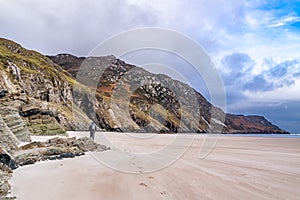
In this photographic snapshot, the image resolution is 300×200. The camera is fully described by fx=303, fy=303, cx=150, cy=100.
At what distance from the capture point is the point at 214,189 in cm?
776

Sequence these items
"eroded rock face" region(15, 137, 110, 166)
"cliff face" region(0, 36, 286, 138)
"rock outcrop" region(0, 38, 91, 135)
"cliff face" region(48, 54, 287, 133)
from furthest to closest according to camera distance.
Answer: "cliff face" region(48, 54, 287, 133) → "cliff face" region(0, 36, 286, 138) → "rock outcrop" region(0, 38, 91, 135) → "eroded rock face" region(15, 137, 110, 166)

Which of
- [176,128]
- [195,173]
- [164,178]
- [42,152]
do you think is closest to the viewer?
[164,178]

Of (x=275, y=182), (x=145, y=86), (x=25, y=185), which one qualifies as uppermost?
(x=145, y=86)

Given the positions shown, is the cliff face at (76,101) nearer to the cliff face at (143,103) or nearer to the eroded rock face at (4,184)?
the cliff face at (143,103)

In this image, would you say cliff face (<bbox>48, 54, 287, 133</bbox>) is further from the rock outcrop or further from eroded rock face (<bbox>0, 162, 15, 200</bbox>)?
eroded rock face (<bbox>0, 162, 15, 200</bbox>)

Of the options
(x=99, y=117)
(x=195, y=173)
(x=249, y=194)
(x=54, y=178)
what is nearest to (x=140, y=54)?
(x=195, y=173)

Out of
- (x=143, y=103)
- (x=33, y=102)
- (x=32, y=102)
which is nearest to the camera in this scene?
(x=32, y=102)

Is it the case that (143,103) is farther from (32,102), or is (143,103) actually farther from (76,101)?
(32,102)

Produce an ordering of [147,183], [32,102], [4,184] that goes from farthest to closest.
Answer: [32,102], [147,183], [4,184]

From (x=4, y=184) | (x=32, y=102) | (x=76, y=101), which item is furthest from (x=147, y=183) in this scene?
(x=76, y=101)

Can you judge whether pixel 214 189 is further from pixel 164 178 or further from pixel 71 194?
pixel 71 194

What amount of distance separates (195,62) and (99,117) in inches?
2538

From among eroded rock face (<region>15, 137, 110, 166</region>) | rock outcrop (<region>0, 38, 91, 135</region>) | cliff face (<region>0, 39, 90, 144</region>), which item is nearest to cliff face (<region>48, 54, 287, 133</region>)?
cliff face (<region>0, 39, 90, 144</region>)

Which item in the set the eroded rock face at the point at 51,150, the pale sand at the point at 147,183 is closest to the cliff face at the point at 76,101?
the eroded rock face at the point at 51,150
